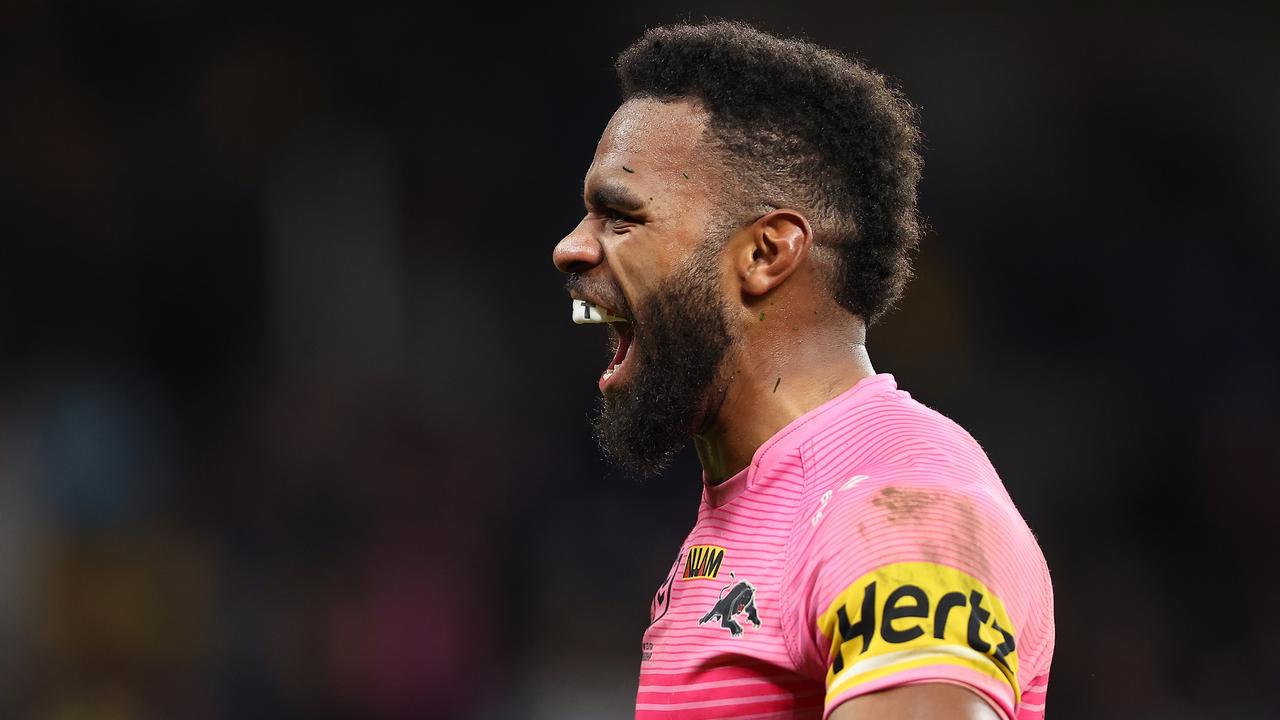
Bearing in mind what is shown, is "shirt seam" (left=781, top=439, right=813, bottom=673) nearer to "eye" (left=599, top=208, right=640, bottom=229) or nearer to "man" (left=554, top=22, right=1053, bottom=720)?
"man" (left=554, top=22, right=1053, bottom=720)

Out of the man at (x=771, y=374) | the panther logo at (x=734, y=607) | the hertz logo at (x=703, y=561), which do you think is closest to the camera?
the man at (x=771, y=374)

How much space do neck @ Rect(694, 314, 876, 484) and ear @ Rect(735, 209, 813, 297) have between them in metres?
0.07

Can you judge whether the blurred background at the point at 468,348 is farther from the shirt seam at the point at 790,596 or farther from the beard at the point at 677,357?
the shirt seam at the point at 790,596

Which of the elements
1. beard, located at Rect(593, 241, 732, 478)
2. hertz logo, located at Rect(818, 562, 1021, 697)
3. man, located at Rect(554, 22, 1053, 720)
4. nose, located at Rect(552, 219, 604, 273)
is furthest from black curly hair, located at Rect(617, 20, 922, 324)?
hertz logo, located at Rect(818, 562, 1021, 697)

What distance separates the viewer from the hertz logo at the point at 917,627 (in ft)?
4.53

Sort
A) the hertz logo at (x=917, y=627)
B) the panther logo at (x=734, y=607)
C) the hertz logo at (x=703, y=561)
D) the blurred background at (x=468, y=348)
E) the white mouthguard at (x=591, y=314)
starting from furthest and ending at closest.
Answer: the blurred background at (x=468, y=348) < the white mouthguard at (x=591, y=314) < the hertz logo at (x=703, y=561) < the panther logo at (x=734, y=607) < the hertz logo at (x=917, y=627)

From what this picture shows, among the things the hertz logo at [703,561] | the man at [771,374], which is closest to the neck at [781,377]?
the man at [771,374]

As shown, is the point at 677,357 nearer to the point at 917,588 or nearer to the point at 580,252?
the point at 580,252

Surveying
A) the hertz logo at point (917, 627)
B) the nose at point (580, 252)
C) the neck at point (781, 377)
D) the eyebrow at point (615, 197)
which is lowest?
the hertz logo at point (917, 627)

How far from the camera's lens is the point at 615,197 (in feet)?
6.80

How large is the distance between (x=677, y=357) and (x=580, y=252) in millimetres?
246

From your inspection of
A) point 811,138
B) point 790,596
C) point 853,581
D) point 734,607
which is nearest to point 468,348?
point 811,138

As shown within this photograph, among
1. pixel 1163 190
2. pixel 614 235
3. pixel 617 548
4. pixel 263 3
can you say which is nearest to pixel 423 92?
pixel 263 3

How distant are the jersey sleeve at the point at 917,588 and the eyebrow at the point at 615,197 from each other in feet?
2.13
